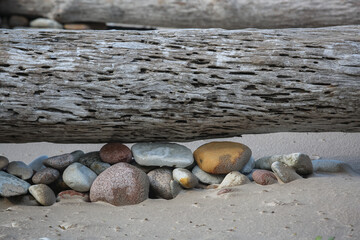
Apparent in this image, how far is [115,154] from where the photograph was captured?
366 cm

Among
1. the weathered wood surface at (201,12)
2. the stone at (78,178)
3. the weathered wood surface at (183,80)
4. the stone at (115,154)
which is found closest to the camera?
the weathered wood surface at (183,80)

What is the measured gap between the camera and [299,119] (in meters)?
3.30

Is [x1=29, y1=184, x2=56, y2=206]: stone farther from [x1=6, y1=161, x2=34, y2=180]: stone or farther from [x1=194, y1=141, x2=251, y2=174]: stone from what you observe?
[x1=194, y1=141, x2=251, y2=174]: stone

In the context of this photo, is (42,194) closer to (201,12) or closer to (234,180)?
(234,180)

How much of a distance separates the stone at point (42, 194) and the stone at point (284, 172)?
5.35ft

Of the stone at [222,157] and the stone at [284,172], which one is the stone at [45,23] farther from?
the stone at [284,172]

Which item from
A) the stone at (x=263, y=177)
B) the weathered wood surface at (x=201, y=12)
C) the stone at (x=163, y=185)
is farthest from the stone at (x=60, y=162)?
the weathered wood surface at (x=201, y=12)

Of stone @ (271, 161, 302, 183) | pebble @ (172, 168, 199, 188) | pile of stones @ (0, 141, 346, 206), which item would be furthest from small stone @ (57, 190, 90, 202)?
stone @ (271, 161, 302, 183)

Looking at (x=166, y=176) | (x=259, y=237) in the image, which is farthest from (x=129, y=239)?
A: (x=166, y=176)

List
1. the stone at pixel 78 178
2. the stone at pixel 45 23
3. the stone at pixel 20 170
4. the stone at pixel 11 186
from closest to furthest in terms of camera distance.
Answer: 1. the stone at pixel 11 186
2. the stone at pixel 78 178
3. the stone at pixel 20 170
4. the stone at pixel 45 23

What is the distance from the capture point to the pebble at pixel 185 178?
11.3 ft

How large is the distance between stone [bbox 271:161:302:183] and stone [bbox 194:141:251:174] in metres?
0.27

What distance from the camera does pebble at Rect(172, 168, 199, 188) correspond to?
3.45 metres

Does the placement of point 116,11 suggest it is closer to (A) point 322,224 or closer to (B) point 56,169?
(B) point 56,169
